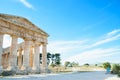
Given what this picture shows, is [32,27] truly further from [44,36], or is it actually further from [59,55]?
[59,55]

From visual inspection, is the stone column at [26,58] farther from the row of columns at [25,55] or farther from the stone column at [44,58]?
the stone column at [44,58]

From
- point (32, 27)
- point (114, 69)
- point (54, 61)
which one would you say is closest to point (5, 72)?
point (32, 27)

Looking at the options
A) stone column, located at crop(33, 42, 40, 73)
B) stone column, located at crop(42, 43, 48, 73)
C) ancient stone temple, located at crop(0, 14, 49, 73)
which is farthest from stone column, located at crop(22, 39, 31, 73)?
stone column, located at crop(42, 43, 48, 73)

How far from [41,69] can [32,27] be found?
831 cm

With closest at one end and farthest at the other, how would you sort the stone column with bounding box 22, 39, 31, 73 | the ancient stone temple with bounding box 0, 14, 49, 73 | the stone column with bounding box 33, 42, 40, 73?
the ancient stone temple with bounding box 0, 14, 49, 73
the stone column with bounding box 22, 39, 31, 73
the stone column with bounding box 33, 42, 40, 73

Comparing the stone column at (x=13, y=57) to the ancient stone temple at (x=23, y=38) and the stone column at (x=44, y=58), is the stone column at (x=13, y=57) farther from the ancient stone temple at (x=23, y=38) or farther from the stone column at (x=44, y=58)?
the stone column at (x=44, y=58)

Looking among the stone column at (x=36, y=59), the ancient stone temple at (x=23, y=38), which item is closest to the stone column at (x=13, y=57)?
the ancient stone temple at (x=23, y=38)

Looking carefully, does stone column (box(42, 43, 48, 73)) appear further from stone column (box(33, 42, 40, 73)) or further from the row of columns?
stone column (box(33, 42, 40, 73))

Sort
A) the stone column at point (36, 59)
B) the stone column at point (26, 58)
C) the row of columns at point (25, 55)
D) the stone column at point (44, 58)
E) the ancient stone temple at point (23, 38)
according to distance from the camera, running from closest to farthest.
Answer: the ancient stone temple at point (23, 38)
the row of columns at point (25, 55)
the stone column at point (26, 58)
the stone column at point (36, 59)
the stone column at point (44, 58)

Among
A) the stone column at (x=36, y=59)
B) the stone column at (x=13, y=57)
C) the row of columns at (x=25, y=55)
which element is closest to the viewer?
the stone column at (x=13, y=57)

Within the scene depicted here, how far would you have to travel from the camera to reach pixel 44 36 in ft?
111

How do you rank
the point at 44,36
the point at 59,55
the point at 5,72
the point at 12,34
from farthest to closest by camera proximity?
the point at 59,55 → the point at 44,36 → the point at 12,34 → the point at 5,72

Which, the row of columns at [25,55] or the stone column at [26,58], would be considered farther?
the stone column at [26,58]

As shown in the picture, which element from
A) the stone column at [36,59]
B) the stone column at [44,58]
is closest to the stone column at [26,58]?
the stone column at [36,59]
